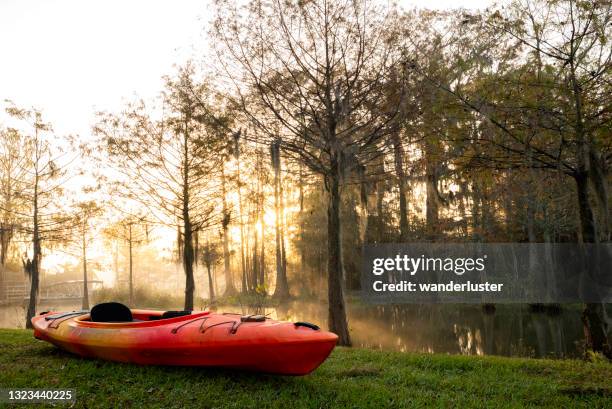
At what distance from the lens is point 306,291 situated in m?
30.1

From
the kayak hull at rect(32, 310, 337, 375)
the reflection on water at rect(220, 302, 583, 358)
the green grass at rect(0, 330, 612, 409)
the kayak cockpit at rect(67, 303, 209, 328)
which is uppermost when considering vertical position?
the kayak cockpit at rect(67, 303, 209, 328)

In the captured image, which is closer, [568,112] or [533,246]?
[568,112]

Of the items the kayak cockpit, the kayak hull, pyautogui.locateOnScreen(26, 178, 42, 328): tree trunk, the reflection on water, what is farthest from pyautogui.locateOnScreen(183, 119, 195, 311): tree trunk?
the kayak hull

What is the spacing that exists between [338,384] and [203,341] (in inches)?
76.1

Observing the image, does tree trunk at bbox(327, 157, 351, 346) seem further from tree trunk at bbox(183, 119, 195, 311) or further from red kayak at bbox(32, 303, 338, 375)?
tree trunk at bbox(183, 119, 195, 311)

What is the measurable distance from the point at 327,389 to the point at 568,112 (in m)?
6.57

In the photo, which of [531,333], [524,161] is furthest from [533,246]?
[524,161]

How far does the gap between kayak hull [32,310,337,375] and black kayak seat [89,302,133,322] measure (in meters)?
0.23

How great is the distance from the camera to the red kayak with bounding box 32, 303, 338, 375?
604 cm

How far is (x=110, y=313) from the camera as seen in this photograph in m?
7.90

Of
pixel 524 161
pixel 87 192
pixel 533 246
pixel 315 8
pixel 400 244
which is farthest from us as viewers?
pixel 400 244

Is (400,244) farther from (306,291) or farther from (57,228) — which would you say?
(57,228)

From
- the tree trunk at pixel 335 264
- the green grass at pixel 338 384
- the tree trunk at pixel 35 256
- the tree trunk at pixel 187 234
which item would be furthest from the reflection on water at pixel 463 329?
the tree trunk at pixel 35 256

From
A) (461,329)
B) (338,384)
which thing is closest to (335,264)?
(338,384)
